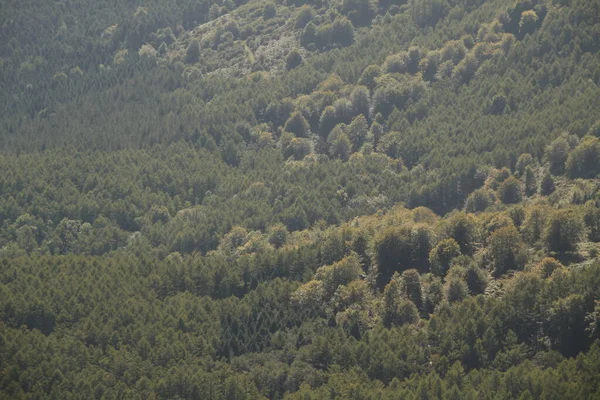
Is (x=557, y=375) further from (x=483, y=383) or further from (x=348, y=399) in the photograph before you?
(x=348, y=399)

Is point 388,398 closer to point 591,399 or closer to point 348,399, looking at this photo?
point 348,399

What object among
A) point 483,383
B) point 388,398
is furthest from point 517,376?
point 388,398

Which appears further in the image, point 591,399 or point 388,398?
point 388,398

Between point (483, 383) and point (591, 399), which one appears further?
point (483, 383)

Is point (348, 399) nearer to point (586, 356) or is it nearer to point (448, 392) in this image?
point (448, 392)

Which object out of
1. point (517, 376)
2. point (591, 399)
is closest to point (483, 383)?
point (517, 376)
